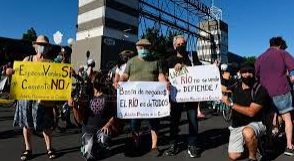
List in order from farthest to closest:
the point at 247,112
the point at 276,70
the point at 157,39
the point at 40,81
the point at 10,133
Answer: the point at 157,39 → the point at 10,133 → the point at 276,70 → the point at 40,81 → the point at 247,112

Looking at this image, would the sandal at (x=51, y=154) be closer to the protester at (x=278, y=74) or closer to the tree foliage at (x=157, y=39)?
the protester at (x=278, y=74)

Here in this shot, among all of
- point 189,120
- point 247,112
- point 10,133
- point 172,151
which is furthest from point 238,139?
point 10,133

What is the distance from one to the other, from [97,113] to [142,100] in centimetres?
87

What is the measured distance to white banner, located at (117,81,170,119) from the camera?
742 cm

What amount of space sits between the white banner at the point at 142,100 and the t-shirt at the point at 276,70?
182 centimetres

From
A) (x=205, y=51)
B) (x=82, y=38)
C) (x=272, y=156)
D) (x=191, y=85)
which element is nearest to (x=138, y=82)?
(x=191, y=85)

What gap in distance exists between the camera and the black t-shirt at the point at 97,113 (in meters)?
7.04

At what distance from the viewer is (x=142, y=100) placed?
750 cm

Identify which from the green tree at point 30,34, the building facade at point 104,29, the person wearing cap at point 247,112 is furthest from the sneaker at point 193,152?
the green tree at point 30,34

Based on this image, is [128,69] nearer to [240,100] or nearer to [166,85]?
[166,85]

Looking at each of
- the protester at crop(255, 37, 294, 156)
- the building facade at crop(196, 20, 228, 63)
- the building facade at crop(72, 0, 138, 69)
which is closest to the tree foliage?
the building facade at crop(72, 0, 138, 69)

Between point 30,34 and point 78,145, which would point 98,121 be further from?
point 30,34

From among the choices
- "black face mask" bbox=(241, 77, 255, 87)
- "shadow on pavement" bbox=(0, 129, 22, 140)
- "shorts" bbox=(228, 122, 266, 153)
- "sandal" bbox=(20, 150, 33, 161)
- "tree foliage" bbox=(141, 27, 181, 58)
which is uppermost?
"tree foliage" bbox=(141, 27, 181, 58)

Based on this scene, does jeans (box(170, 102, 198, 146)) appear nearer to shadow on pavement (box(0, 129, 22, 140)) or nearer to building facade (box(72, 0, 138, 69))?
shadow on pavement (box(0, 129, 22, 140))
